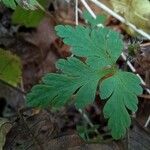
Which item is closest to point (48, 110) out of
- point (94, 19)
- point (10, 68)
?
point (10, 68)

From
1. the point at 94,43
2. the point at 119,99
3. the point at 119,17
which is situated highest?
the point at 119,17

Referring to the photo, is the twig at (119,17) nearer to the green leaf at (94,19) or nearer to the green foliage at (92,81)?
the green leaf at (94,19)

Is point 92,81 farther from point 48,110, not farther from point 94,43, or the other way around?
point 48,110

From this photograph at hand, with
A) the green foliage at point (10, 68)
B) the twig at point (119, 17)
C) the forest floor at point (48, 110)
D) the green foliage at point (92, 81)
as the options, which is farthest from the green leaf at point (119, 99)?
the green foliage at point (10, 68)

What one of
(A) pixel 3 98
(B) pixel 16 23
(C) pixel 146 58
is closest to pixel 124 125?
(C) pixel 146 58

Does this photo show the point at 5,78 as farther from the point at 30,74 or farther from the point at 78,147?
the point at 78,147

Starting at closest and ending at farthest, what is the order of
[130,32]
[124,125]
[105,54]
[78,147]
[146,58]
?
[124,125]
[105,54]
[78,147]
[146,58]
[130,32]
